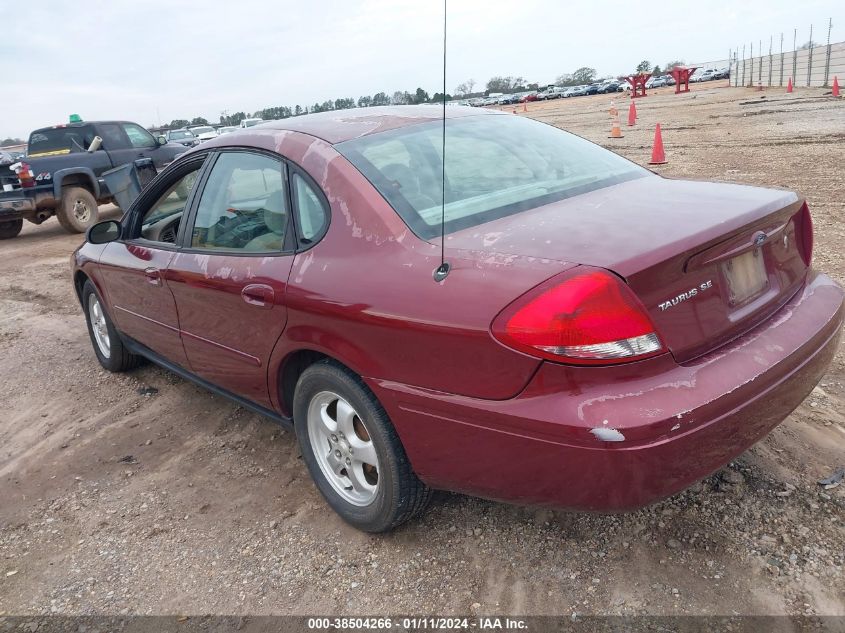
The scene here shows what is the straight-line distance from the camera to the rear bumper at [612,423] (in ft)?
6.16

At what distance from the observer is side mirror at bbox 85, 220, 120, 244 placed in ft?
13.1

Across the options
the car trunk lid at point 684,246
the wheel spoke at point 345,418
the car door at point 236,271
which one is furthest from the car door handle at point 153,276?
the car trunk lid at point 684,246

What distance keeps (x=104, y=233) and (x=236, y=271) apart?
5.18 ft

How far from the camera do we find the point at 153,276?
358 centimetres

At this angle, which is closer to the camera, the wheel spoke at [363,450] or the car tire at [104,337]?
the wheel spoke at [363,450]

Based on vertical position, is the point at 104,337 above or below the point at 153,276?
below

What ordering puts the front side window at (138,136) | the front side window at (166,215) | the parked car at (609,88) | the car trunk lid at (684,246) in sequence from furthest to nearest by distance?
the parked car at (609,88) → the front side window at (138,136) → the front side window at (166,215) → the car trunk lid at (684,246)

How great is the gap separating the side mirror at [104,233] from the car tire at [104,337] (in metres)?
0.60

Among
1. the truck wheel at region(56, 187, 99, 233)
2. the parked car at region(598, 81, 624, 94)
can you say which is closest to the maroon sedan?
the truck wheel at region(56, 187, 99, 233)

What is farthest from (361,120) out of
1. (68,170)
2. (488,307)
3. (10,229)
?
(10,229)

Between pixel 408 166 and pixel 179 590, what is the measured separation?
1861mm

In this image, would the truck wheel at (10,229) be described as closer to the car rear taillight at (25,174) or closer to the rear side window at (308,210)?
the car rear taillight at (25,174)

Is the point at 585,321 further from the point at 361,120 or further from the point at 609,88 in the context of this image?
the point at 609,88

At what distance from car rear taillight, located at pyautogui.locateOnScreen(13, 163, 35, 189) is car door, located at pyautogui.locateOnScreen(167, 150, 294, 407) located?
913 centimetres
